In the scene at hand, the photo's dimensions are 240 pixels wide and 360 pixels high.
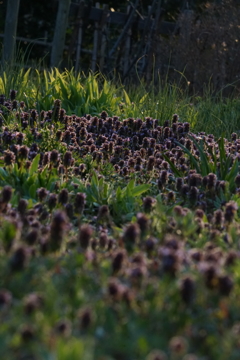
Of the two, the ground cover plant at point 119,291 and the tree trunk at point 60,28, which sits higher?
the ground cover plant at point 119,291

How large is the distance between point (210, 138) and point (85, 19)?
9.03 metres

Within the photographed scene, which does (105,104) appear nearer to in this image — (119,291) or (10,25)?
(10,25)

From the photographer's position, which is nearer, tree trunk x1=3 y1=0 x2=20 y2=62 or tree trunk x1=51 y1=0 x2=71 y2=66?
tree trunk x1=3 y1=0 x2=20 y2=62

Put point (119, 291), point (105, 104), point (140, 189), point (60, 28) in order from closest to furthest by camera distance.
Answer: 1. point (119, 291)
2. point (140, 189)
3. point (105, 104)
4. point (60, 28)

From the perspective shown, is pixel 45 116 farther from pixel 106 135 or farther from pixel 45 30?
pixel 45 30

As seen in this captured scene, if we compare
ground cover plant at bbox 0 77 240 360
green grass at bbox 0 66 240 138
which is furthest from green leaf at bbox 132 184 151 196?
green grass at bbox 0 66 240 138

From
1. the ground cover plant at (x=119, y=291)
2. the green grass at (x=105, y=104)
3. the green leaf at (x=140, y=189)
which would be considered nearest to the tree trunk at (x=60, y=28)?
the green grass at (x=105, y=104)

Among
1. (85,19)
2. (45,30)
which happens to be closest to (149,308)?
(85,19)

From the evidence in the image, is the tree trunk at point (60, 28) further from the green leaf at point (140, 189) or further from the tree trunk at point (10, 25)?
the green leaf at point (140, 189)

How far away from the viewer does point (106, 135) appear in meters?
5.77

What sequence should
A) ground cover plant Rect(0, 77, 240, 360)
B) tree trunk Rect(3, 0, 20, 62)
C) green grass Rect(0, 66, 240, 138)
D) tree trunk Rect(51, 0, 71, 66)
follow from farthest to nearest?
tree trunk Rect(51, 0, 71, 66), tree trunk Rect(3, 0, 20, 62), green grass Rect(0, 66, 240, 138), ground cover plant Rect(0, 77, 240, 360)

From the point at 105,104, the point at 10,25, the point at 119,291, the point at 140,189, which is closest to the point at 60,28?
the point at 10,25

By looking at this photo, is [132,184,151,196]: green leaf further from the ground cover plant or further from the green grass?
the green grass

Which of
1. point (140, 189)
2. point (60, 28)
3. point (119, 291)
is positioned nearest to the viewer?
point (119, 291)
